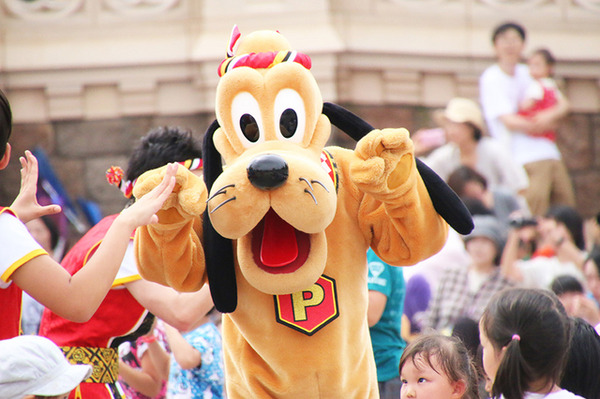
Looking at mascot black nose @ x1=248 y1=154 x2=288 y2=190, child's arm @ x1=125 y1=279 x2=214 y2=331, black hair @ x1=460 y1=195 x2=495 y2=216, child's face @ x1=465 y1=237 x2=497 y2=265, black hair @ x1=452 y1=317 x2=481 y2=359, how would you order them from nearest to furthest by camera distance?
1. mascot black nose @ x1=248 y1=154 x2=288 y2=190
2. child's arm @ x1=125 y1=279 x2=214 y2=331
3. black hair @ x1=452 y1=317 x2=481 y2=359
4. child's face @ x1=465 y1=237 x2=497 y2=265
5. black hair @ x1=460 y1=195 x2=495 y2=216

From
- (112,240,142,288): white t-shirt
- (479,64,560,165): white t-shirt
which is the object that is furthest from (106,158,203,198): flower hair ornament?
(479,64,560,165): white t-shirt

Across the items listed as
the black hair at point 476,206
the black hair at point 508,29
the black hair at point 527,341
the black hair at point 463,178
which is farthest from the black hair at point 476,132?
the black hair at point 527,341

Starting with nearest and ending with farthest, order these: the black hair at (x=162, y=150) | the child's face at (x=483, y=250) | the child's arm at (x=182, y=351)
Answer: the black hair at (x=162, y=150) < the child's arm at (x=182, y=351) < the child's face at (x=483, y=250)

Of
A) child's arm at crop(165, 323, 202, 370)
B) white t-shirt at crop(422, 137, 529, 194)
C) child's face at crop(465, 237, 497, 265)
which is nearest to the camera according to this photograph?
child's arm at crop(165, 323, 202, 370)

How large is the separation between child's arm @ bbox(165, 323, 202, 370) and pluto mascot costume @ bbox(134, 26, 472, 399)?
79 centimetres

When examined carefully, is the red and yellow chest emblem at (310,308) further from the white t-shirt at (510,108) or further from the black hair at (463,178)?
the white t-shirt at (510,108)

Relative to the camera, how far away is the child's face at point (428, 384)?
2.80m

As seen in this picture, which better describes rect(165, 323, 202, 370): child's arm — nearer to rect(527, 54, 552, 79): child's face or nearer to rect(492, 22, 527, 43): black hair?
rect(492, 22, 527, 43): black hair

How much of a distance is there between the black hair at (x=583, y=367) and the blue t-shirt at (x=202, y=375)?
149 cm

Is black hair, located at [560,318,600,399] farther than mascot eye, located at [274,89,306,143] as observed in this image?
Yes

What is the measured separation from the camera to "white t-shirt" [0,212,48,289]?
240cm

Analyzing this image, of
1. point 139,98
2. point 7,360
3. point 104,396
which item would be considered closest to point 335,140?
point 139,98

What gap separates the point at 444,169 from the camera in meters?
6.53

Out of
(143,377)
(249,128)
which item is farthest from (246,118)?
(143,377)
